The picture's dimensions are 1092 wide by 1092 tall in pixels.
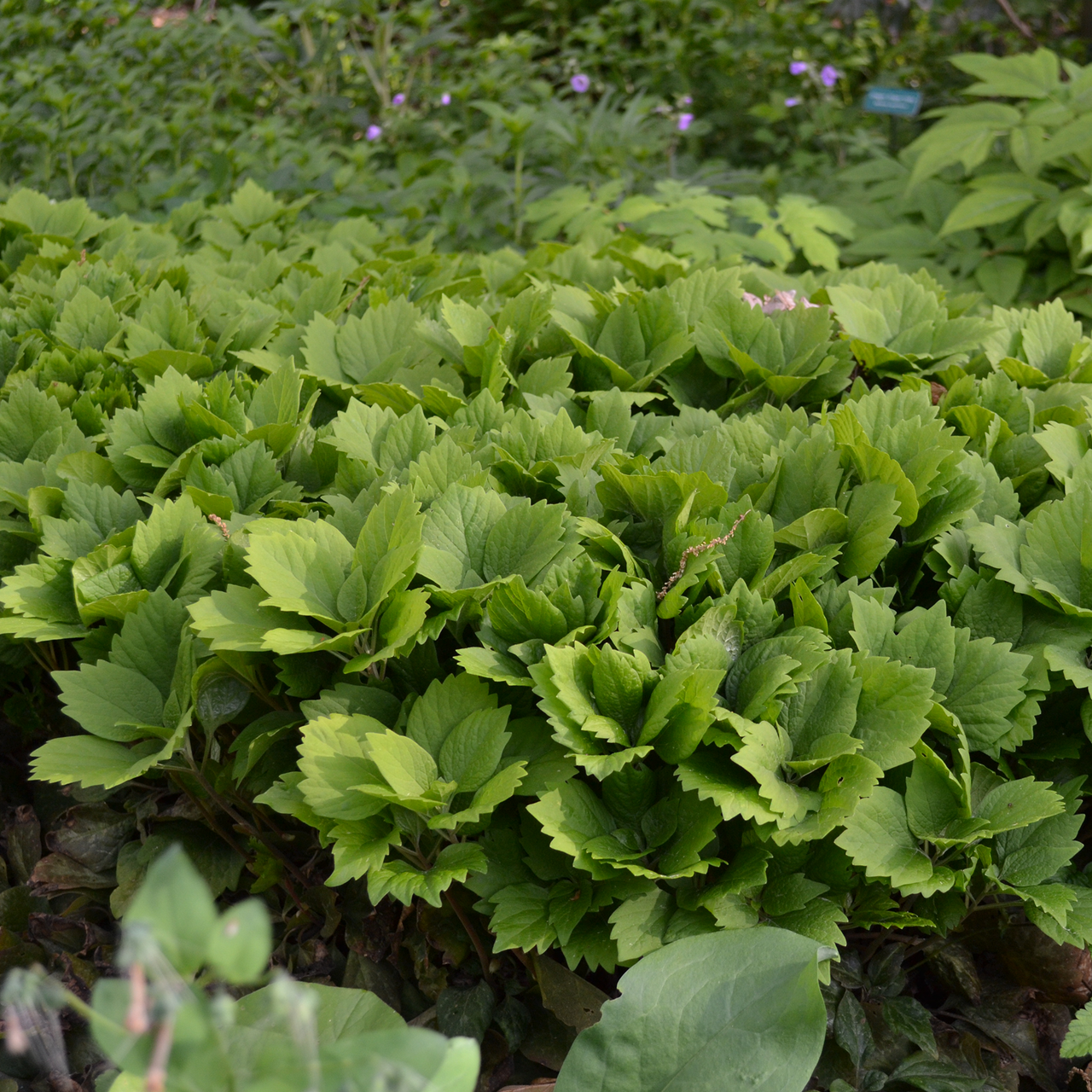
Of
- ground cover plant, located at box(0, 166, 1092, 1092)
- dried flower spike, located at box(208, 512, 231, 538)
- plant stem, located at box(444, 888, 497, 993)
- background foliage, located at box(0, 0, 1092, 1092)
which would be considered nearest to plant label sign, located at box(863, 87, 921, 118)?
background foliage, located at box(0, 0, 1092, 1092)

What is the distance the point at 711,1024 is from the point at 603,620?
0.51m

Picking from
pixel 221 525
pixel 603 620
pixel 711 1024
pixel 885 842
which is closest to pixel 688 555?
pixel 603 620

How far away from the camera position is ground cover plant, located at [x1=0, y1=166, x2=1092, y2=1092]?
1.30 meters

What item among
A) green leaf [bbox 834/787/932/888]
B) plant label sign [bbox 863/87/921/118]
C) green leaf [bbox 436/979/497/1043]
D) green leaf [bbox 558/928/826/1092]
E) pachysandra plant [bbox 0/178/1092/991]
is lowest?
green leaf [bbox 436/979/497/1043]

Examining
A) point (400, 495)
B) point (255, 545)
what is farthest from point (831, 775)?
point (255, 545)

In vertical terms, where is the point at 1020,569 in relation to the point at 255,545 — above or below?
below

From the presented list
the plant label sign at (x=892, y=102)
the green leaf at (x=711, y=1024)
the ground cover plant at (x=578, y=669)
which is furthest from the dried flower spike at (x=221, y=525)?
the plant label sign at (x=892, y=102)

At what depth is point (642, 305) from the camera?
2109 millimetres

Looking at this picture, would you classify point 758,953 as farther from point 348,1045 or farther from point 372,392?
point 372,392

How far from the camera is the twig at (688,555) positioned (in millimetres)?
1474

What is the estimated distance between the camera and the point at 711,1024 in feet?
3.92

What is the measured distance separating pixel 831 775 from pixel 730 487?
1.87 ft

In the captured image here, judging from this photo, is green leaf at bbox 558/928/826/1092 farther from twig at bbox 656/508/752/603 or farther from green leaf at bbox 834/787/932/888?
twig at bbox 656/508/752/603

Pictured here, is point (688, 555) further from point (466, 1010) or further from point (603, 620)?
point (466, 1010)
